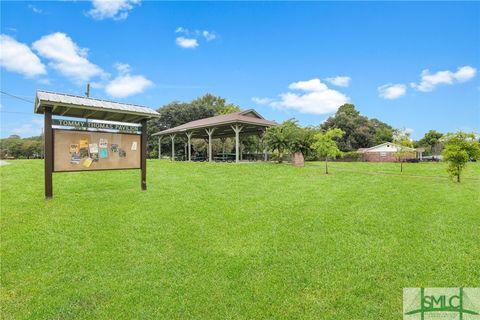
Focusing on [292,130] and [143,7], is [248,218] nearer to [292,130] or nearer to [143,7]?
[143,7]

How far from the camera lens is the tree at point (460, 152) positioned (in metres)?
11.3

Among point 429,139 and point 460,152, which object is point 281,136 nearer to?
point 460,152

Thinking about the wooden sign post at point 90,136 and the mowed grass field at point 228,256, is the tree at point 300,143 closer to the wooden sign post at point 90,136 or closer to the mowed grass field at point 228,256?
the mowed grass field at point 228,256

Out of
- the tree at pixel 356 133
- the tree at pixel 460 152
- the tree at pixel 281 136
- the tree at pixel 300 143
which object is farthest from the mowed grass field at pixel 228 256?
the tree at pixel 356 133

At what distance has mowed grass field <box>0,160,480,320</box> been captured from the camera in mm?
2781

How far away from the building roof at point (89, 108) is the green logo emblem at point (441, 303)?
25.7 ft

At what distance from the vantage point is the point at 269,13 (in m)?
12.6

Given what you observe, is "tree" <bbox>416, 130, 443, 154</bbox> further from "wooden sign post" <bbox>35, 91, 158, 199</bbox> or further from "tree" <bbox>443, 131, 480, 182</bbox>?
"wooden sign post" <bbox>35, 91, 158, 199</bbox>

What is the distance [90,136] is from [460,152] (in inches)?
542

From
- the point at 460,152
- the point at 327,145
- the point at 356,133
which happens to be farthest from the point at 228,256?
the point at 356,133

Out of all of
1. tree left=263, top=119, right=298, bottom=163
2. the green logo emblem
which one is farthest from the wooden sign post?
tree left=263, top=119, right=298, bottom=163

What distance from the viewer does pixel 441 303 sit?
9.56 ft

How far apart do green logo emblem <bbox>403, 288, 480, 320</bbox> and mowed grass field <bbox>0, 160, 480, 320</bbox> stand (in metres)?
0.10

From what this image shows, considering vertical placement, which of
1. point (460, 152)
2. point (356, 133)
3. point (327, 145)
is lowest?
point (460, 152)
